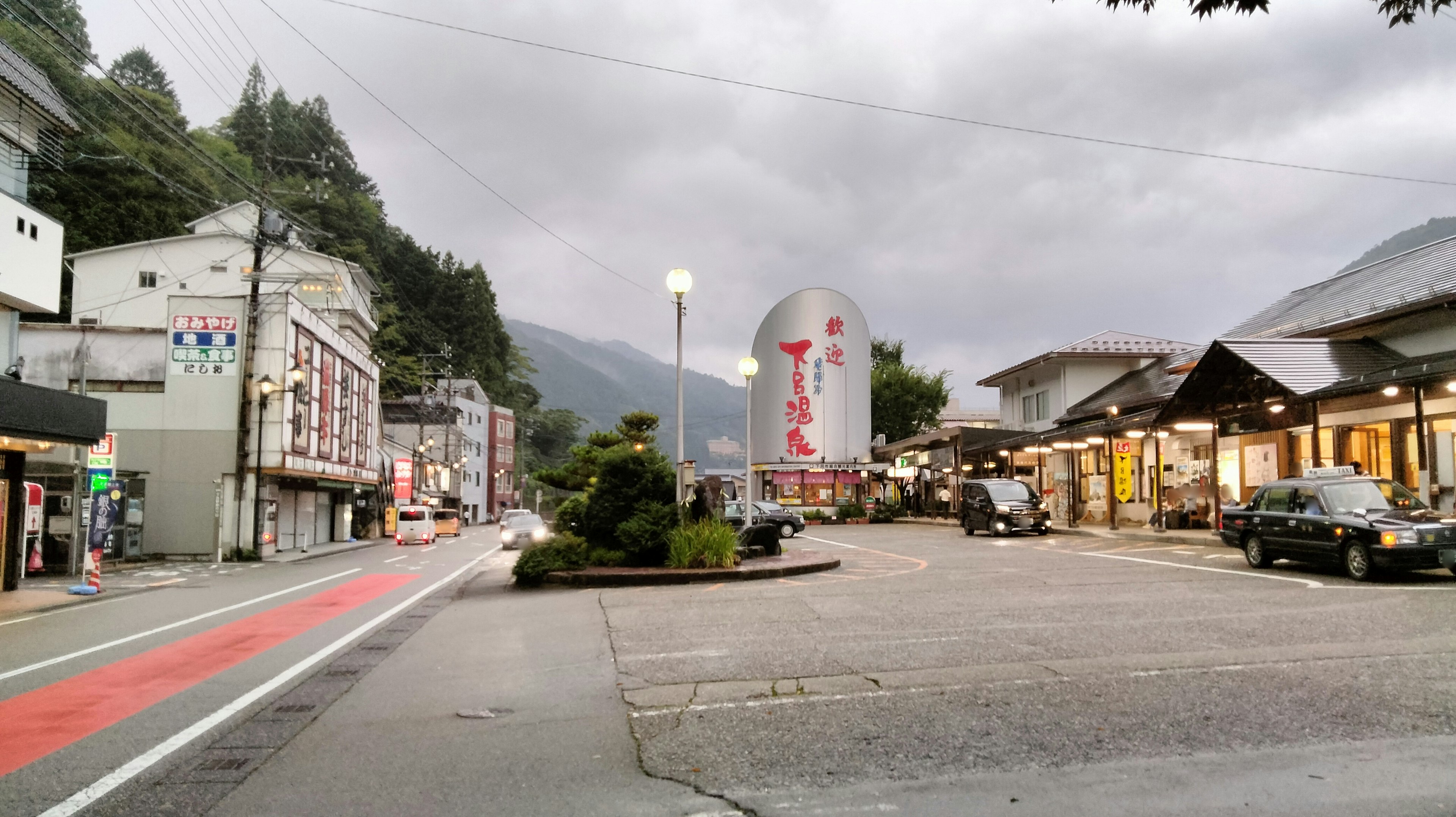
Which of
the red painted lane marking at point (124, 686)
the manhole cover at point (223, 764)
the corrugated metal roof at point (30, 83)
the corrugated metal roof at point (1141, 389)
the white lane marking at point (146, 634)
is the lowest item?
the white lane marking at point (146, 634)

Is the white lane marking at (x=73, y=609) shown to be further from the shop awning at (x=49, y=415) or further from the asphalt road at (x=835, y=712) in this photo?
the shop awning at (x=49, y=415)

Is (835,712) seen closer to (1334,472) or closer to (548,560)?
(548,560)

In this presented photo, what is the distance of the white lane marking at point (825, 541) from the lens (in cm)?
2666

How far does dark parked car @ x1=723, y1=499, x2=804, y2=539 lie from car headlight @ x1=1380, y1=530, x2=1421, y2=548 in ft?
55.5

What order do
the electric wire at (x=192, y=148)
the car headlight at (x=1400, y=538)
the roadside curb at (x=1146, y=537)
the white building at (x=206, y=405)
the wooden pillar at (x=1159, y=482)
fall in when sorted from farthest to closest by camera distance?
the white building at (x=206, y=405) → the wooden pillar at (x=1159, y=482) → the electric wire at (x=192, y=148) → the roadside curb at (x=1146, y=537) → the car headlight at (x=1400, y=538)

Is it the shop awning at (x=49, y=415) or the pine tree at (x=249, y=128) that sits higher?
the pine tree at (x=249, y=128)

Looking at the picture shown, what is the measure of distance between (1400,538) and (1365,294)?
13917 millimetres

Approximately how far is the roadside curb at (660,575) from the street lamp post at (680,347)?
72.6 inches

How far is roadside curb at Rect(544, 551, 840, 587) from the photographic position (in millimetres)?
15773

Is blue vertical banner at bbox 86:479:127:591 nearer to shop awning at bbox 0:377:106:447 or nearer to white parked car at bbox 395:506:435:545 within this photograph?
shop awning at bbox 0:377:106:447

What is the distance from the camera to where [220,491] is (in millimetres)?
29156

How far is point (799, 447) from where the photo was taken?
57.4 metres

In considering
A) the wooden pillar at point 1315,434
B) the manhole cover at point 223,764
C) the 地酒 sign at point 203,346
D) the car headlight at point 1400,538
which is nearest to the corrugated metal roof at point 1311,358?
the wooden pillar at point 1315,434

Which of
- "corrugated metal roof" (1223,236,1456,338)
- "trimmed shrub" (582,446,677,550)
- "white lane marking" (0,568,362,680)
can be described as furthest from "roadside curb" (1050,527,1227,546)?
"white lane marking" (0,568,362,680)
